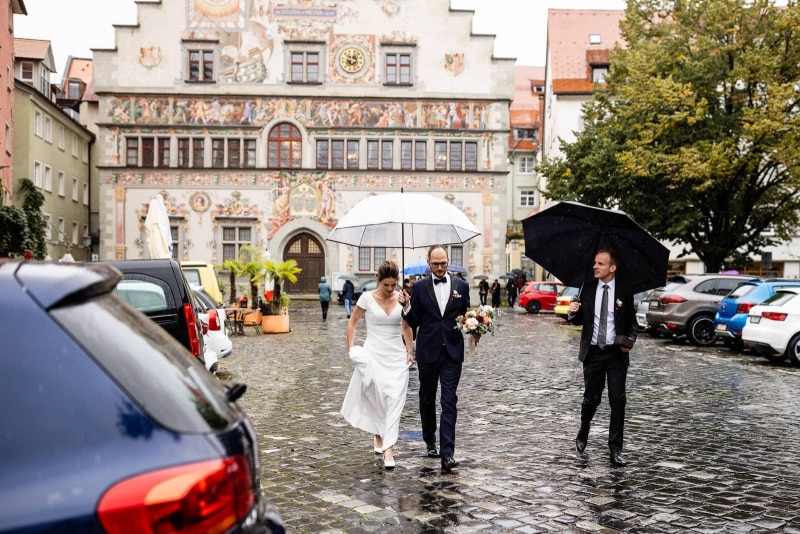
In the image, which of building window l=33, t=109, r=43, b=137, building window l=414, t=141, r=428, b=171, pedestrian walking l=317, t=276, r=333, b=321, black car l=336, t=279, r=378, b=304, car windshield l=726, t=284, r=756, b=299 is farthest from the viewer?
building window l=414, t=141, r=428, b=171

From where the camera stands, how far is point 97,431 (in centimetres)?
220

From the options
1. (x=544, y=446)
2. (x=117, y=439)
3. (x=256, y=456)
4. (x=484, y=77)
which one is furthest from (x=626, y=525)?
(x=484, y=77)

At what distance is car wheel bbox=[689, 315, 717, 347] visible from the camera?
2112 cm

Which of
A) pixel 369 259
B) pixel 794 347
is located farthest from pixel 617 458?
pixel 369 259

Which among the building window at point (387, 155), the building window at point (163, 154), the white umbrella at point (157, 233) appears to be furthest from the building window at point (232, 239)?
the white umbrella at point (157, 233)

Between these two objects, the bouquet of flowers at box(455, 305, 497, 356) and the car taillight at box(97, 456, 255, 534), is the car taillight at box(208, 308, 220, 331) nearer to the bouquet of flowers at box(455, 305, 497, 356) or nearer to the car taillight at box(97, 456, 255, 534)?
the bouquet of flowers at box(455, 305, 497, 356)

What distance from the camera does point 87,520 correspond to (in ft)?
6.82

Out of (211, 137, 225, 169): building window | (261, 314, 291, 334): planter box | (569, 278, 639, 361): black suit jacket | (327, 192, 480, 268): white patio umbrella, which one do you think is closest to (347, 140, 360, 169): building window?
(211, 137, 225, 169): building window

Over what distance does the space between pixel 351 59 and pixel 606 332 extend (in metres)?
40.4

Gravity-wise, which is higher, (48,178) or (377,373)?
(48,178)

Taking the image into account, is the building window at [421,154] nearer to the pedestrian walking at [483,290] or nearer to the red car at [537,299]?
the pedestrian walking at [483,290]

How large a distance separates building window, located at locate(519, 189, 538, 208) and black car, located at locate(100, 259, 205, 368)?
6471 centimetres

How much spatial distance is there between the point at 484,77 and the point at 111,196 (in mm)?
20101

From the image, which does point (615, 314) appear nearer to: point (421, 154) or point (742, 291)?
point (742, 291)
